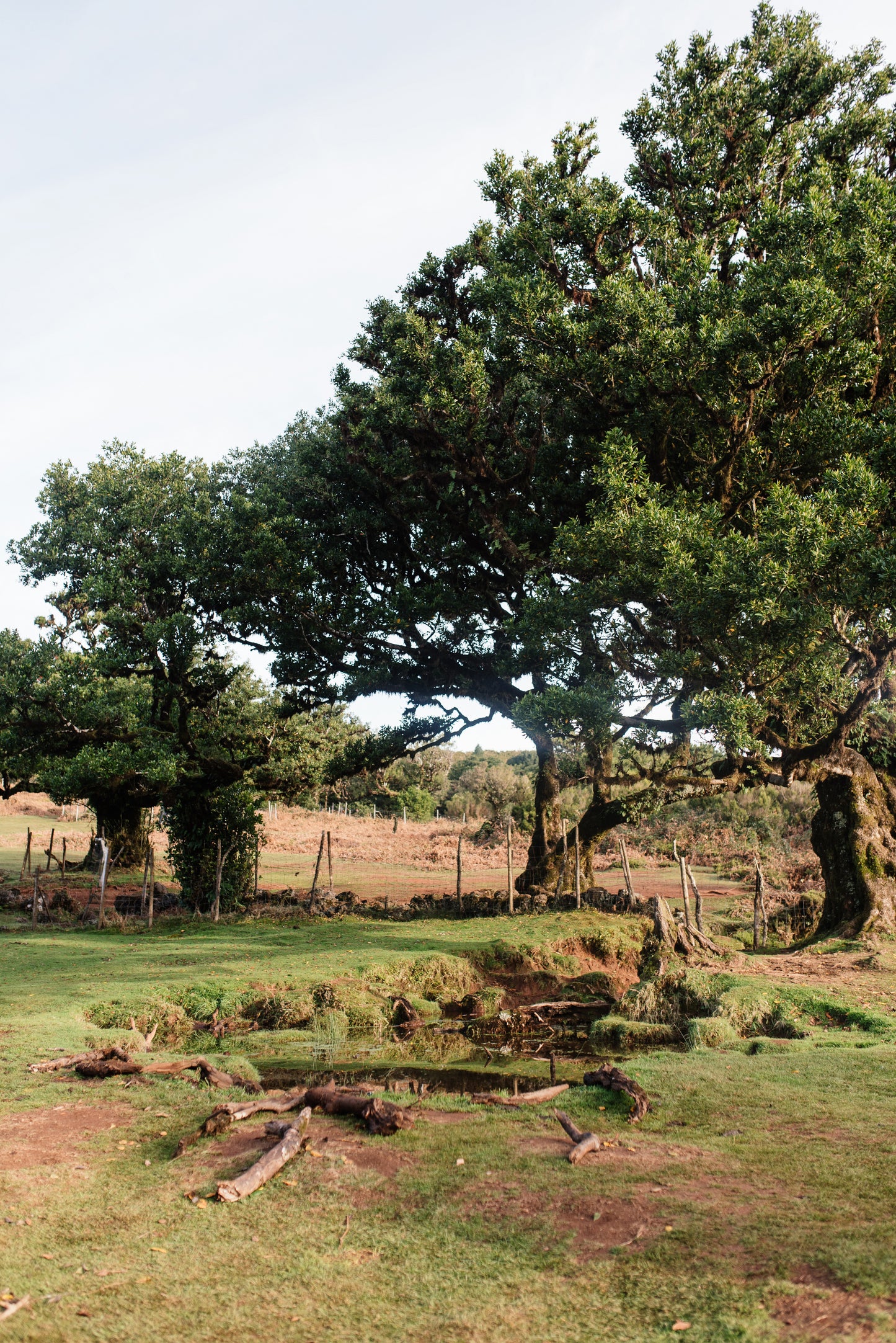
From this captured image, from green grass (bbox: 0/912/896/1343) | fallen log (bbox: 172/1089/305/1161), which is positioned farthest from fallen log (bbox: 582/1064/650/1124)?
fallen log (bbox: 172/1089/305/1161)

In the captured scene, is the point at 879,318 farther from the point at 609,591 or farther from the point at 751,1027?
the point at 751,1027

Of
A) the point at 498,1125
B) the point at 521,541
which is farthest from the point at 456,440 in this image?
the point at 498,1125

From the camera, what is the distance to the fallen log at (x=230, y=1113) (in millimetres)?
7117

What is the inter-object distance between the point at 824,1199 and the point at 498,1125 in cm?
269

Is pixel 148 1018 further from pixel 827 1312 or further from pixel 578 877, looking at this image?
pixel 578 877

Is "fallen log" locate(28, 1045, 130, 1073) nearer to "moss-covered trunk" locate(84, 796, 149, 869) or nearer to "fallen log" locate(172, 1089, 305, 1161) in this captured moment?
"fallen log" locate(172, 1089, 305, 1161)

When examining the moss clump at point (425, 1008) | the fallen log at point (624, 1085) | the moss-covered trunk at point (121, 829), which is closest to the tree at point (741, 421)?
the moss clump at point (425, 1008)

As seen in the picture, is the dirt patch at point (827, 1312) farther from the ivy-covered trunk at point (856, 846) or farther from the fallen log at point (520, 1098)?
the ivy-covered trunk at point (856, 846)

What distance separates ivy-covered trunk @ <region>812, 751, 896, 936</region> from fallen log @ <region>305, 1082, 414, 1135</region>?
1170cm

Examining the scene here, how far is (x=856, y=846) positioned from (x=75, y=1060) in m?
13.9

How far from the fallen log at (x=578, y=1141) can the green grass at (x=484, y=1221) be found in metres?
0.10

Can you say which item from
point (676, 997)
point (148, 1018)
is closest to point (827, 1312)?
point (676, 997)

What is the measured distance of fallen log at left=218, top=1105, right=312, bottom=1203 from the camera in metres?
6.11

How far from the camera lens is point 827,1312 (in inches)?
173
